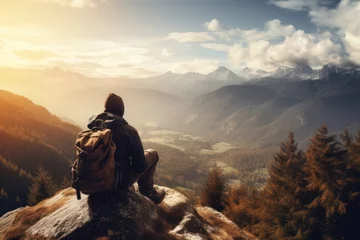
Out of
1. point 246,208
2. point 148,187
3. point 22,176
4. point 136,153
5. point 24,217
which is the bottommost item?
point 22,176

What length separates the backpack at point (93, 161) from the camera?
7.70m

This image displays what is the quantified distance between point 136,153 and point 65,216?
349cm

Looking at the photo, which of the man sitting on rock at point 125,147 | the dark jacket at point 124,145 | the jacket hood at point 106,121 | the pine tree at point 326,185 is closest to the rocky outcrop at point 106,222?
the man sitting on rock at point 125,147

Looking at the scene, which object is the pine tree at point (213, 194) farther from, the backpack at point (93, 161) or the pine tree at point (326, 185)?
the backpack at point (93, 161)

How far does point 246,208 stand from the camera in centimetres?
3981

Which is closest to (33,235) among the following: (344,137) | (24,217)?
(24,217)

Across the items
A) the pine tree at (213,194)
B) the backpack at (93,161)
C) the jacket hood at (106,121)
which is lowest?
the pine tree at (213,194)

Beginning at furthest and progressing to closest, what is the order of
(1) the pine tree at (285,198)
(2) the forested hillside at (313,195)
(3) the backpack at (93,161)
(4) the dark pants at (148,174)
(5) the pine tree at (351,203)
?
1. (1) the pine tree at (285,198)
2. (5) the pine tree at (351,203)
3. (2) the forested hillside at (313,195)
4. (4) the dark pants at (148,174)
5. (3) the backpack at (93,161)

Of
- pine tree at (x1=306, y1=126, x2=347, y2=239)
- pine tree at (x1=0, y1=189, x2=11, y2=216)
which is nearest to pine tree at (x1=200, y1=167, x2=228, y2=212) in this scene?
pine tree at (x1=306, y1=126, x2=347, y2=239)

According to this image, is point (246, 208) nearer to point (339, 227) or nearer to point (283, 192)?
point (283, 192)

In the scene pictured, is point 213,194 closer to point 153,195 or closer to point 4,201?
point 153,195

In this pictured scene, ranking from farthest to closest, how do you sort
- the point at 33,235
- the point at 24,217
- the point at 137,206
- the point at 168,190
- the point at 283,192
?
the point at 283,192 < the point at 168,190 < the point at 24,217 < the point at 137,206 < the point at 33,235

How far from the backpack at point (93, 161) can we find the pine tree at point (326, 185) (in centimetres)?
2926

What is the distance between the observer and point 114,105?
394 inches
